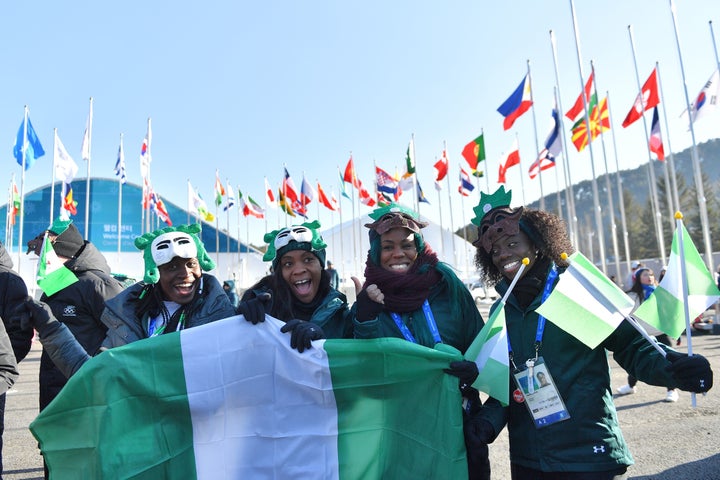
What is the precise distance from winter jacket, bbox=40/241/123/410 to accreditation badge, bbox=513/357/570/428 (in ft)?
11.5

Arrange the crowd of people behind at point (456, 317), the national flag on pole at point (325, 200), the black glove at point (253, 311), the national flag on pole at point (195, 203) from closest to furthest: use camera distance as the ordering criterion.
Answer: the crowd of people behind at point (456, 317), the black glove at point (253, 311), the national flag on pole at point (195, 203), the national flag on pole at point (325, 200)

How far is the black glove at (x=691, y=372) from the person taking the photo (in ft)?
6.83

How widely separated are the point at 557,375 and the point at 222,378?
5.40 feet

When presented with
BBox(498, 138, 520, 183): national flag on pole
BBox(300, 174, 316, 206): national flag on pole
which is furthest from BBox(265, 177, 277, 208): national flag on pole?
BBox(498, 138, 520, 183): national flag on pole

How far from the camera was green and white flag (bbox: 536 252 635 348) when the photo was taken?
237cm

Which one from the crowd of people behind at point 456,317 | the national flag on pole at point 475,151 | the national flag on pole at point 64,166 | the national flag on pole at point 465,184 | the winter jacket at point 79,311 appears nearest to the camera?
the crowd of people behind at point 456,317

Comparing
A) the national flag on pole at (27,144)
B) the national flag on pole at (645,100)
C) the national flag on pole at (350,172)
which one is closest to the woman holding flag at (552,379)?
the national flag on pole at (645,100)

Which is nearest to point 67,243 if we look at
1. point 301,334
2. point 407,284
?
point 301,334

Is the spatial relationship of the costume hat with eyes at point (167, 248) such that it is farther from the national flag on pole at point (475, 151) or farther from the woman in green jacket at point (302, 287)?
the national flag on pole at point (475, 151)

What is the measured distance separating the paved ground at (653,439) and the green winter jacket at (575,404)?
2437 millimetres

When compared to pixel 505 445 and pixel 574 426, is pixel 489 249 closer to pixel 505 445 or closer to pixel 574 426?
pixel 574 426

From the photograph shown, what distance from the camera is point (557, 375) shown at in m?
2.53

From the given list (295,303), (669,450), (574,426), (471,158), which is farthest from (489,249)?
(471,158)

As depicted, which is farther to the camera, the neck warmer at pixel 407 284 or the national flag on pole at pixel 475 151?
the national flag on pole at pixel 475 151
